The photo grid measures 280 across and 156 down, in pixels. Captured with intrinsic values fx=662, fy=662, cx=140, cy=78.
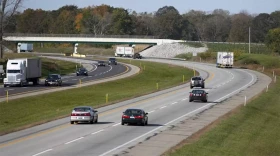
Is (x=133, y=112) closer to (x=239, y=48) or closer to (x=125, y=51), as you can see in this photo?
(x=125, y=51)

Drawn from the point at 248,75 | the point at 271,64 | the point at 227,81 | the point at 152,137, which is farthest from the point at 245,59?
the point at 152,137

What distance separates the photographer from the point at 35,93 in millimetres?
73125

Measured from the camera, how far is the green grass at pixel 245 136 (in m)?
35.1

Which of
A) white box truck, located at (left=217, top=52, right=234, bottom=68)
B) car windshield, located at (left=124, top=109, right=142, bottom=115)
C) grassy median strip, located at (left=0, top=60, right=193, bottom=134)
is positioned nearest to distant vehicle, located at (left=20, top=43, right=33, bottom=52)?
white box truck, located at (left=217, top=52, right=234, bottom=68)

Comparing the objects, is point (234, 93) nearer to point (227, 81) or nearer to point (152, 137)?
point (227, 81)

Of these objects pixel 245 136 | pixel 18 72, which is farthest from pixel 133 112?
pixel 18 72

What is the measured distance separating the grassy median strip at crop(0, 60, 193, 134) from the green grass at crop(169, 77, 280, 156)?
1297cm

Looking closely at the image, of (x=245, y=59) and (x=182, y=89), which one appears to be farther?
(x=245, y=59)

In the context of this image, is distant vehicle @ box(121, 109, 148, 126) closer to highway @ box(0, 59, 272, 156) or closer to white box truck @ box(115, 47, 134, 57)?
highway @ box(0, 59, 272, 156)

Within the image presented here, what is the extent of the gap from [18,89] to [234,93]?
25.9 metres

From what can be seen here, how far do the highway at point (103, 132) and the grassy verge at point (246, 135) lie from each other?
340 centimetres

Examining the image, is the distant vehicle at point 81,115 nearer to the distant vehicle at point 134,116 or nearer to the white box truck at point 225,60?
the distant vehicle at point 134,116

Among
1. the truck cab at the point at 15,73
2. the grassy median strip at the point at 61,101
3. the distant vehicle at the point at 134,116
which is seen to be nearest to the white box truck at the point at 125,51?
the grassy median strip at the point at 61,101

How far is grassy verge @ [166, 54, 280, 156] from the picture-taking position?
35.2m
